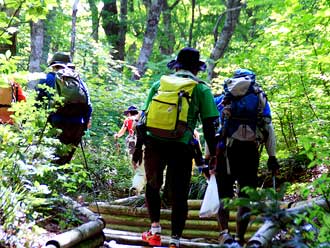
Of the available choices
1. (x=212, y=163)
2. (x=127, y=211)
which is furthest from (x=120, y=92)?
(x=212, y=163)

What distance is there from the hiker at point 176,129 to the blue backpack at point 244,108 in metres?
0.34

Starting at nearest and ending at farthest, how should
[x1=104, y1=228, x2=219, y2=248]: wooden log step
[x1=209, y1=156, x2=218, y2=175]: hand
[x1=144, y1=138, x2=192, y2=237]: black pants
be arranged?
[x1=144, y1=138, x2=192, y2=237]: black pants < [x1=209, y1=156, x2=218, y2=175]: hand < [x1=104, y1=228, x2=219, y2=248]: wooden log step

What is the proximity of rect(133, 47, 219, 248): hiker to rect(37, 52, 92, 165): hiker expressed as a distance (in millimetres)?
1690

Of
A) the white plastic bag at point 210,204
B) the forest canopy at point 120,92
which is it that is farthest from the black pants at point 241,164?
the forest canopy at point 120,92

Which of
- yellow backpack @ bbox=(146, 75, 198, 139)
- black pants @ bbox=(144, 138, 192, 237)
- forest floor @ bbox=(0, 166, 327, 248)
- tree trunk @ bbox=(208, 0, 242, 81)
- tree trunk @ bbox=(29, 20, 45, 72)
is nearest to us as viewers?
forest floor @ bbox=(0, 166, 327, 248)

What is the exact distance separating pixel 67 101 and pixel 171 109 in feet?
7.02

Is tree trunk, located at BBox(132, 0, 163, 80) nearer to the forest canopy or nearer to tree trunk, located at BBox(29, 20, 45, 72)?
the forest canopy

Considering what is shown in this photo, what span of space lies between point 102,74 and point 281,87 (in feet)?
25.3

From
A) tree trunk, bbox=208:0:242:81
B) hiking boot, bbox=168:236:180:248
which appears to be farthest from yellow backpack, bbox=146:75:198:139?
tree trunk, bbox=208:0:242:81

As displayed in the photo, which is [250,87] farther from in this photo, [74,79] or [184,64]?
[74,79]

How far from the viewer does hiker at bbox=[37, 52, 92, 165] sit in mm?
6375

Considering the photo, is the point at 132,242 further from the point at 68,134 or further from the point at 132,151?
the point at 132,151

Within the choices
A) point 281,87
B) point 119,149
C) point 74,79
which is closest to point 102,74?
point 119,149

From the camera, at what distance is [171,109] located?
4715 millimetres
